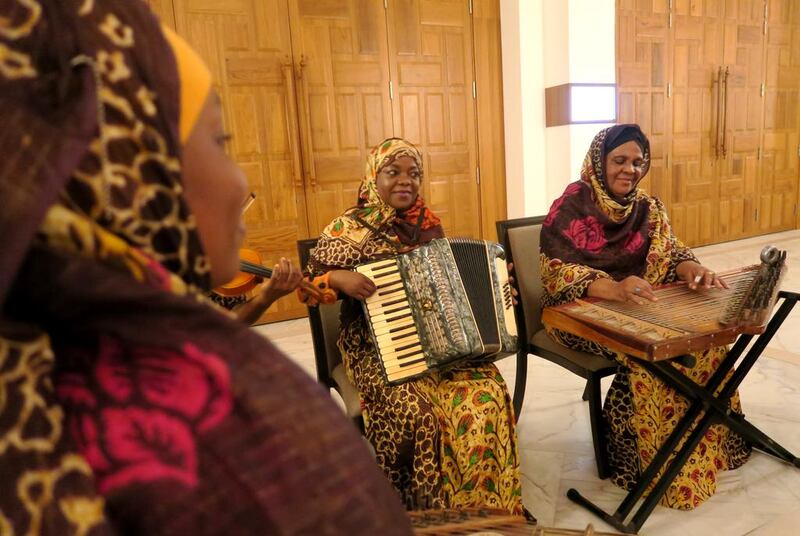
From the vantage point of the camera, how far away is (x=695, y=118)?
17.3 ft

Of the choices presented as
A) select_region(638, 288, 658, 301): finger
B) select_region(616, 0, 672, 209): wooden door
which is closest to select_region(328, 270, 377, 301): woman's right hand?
select_region(638, 288, 658, 301): finger

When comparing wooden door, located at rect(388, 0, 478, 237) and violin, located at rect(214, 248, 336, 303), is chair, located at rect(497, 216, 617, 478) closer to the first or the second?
violin, located at rect(214, 248, 336, 303)

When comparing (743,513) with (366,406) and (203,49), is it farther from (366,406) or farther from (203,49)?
(203,49)

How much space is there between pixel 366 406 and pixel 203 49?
2.97 m

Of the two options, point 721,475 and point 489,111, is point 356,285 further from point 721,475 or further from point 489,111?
point 489,111

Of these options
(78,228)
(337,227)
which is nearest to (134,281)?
(78,228)

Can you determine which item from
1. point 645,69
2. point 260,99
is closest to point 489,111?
point 645,69

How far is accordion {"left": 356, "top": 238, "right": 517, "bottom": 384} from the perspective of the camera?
1628 millimetres

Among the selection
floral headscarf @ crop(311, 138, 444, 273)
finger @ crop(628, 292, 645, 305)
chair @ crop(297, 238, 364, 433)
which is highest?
floral headscarf @ crop(311, 138, 444, 273)

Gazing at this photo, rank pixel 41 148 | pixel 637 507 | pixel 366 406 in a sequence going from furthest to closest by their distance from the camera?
pixel 637 507 < pixel 366 406 < pixel 41 148

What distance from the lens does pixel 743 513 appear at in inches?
67.8

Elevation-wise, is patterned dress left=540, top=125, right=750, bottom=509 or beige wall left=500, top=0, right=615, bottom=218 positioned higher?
beige wall left=500, top=0, right=615, bottom=218

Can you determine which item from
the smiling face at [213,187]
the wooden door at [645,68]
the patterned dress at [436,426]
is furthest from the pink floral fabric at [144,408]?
the wooden door at [645,68]

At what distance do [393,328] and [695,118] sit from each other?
500 centimetres
